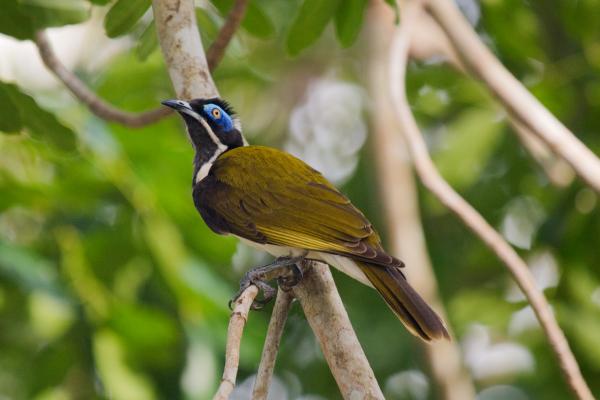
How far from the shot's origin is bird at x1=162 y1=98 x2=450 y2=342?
3.92 meters

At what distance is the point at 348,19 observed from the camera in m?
4.19

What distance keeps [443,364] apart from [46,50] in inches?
103

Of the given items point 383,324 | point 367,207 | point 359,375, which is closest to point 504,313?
point 383,324

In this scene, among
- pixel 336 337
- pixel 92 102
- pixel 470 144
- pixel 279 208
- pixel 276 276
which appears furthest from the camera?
pixel 470 144

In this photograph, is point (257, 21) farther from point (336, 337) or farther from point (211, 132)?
point (336, 337)

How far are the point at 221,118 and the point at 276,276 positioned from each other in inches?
37.7

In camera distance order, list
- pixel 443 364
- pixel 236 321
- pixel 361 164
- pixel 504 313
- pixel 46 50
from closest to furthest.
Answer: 1. pixel 236 321
2. pixel 46 50
3. pixel 443 364
4. pixel 504 313
5. pixel 361 164

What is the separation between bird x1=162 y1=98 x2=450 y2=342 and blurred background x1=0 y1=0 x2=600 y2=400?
38cm

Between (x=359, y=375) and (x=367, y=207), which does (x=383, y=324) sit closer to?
(x=367, y=207)

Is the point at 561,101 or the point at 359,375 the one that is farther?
the point at 561,101

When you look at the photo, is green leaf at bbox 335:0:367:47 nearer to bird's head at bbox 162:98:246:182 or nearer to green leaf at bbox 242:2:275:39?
green leaf at bbox 242:2:275:39

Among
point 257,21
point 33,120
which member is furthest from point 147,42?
point 33,120

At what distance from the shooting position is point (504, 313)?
5.92m

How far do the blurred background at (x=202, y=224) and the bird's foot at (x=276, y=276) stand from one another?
70 cm
